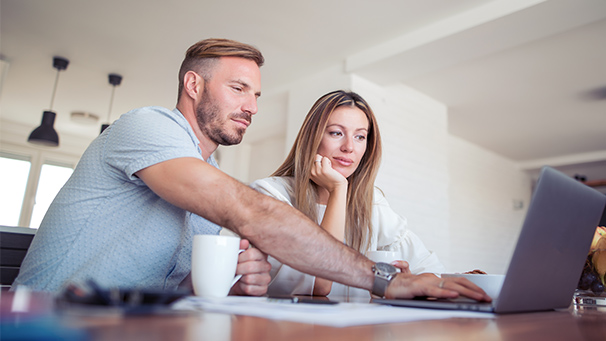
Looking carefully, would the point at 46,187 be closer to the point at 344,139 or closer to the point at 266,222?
the point at 344,139

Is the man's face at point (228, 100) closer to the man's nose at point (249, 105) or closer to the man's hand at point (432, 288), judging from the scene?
the man's nose at point (249, 105)

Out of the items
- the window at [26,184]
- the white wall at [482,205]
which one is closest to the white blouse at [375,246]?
the white wall at [482,205]

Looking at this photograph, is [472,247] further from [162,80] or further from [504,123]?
[162,80]

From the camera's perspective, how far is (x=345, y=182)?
5.21 ft

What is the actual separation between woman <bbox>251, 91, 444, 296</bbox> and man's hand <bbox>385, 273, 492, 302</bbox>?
0.67m

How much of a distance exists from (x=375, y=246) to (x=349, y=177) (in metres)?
0.37

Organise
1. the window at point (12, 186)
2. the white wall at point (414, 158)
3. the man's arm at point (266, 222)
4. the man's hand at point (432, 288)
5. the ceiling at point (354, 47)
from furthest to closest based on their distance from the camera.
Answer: the window at point (12, 186) → the white wall at point (414, 158) → the ceiling at point (354, 47) → the man's arm at point (266, 222) → the man's hand at point (432, 288)

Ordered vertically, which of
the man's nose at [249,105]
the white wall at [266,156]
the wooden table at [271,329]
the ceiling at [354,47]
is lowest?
the wooden table at [271,329]

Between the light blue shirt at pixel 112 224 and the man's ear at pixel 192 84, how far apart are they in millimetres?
390

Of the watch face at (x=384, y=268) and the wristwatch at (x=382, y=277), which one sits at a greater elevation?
the watch face at (x=384, y=268)

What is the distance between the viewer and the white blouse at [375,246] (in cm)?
130

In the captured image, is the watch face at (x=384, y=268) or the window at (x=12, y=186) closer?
the watch face at (x=384, y=268)

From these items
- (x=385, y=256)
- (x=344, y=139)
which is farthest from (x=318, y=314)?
(x=344, y=139)

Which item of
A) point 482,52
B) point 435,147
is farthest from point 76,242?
point 435,147
